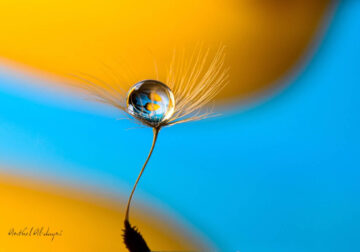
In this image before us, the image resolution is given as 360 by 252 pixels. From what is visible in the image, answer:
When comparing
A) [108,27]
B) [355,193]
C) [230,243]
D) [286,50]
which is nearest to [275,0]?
[286,50]

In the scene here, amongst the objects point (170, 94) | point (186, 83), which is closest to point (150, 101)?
point (170, 94)

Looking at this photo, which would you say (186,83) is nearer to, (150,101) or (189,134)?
(189,134)

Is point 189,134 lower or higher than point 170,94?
higher

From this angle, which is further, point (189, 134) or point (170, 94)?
point (189, 134)

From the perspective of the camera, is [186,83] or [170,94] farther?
[186,83]

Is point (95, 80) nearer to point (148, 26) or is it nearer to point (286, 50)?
point (148, 26)

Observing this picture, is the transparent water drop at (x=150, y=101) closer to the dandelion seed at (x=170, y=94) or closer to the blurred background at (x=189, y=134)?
the dandelion seed at (x=170, y=94)
